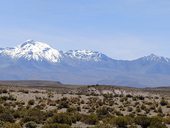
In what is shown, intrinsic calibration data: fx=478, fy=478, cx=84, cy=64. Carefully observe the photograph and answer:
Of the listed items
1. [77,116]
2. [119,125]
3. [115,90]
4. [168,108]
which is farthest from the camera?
[115,90]

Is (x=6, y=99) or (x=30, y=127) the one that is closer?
(x=30, y=127)

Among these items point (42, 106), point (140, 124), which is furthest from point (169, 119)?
point (42, 106)

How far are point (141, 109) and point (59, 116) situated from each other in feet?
49.5

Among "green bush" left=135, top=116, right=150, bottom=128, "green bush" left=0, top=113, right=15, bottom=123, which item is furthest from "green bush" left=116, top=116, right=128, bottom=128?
"green bush" left=0, top=113, right=15, bottom=123

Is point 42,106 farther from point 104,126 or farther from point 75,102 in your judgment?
point 104,126

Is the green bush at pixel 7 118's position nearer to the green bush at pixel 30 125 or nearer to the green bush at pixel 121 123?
the green bush at pixel 30 125

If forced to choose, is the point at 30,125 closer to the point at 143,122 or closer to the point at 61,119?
the point at 61,119

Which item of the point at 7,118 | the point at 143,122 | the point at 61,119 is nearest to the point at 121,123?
the point at 143,122

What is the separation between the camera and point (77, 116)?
30234 millimetres

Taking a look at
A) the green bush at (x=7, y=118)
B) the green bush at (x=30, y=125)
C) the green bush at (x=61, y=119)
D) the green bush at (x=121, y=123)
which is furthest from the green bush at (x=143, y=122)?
the green bush at (x=7, y=118)

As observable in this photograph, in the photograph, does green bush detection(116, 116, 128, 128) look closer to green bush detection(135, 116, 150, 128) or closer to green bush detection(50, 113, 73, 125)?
green bush detection(135, 116, 150, 128)

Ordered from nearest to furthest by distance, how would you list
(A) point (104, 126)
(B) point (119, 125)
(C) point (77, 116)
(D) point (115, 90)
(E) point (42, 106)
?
(A) point (104, 126) < (B) point (119, 125) < (C) point (77, 116) < (E) point (42, 106) < (D) point (115, 90)

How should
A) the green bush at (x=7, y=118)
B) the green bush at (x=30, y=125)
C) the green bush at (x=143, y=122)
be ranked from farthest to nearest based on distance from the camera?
1. the green bush at (x=7, y=118)
2. the green bush at (x=143, y=122)
3. the green bush at (x=30, y=125)

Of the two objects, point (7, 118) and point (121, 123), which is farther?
point (7, 118)
